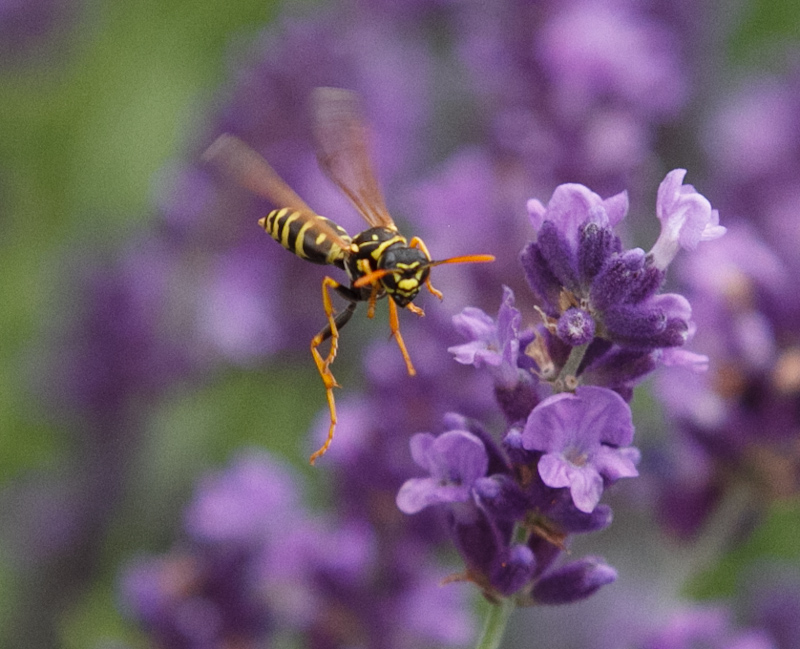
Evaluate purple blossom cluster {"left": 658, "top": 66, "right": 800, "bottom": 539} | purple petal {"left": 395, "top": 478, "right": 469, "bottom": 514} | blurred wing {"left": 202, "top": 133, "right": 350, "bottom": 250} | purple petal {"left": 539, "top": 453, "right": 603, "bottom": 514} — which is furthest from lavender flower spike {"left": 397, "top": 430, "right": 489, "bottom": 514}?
purple blossom cluster {"left": 658, "top": 66, "right": 800, "bottom": 539}

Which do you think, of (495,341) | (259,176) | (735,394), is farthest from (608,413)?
(735,394)

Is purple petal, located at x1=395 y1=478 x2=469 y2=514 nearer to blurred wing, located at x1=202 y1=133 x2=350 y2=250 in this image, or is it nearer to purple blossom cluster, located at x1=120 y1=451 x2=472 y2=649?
blurred wing, located at x1=202 y1=133 x2=350 y2=250

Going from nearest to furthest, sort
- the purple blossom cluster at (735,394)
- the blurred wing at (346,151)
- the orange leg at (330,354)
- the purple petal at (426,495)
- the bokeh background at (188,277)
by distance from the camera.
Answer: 1. the purple petal at (426,495)
2. the orange leg at (330,354)
3. the blurred wing at (346,151)
4. the purple blossom cluster at (735,394)
5. the bokeh background at (188,277)

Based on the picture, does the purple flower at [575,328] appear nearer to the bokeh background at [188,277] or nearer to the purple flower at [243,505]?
the purple flower at [243,505]

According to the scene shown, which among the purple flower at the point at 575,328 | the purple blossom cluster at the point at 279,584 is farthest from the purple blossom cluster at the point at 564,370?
the purple blossom cluster at the point at 279,584

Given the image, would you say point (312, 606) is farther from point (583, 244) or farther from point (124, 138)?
point (124, 138)

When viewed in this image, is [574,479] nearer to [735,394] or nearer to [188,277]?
[735,394]

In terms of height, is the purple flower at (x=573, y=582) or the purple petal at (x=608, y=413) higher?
the purple petal at (x=608, y=413)
